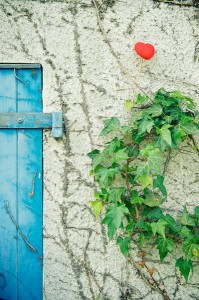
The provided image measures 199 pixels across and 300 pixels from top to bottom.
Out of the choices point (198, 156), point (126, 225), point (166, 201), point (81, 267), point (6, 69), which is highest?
point (6, 69)

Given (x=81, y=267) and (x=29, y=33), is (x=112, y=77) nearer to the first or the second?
(x=29, y=33)

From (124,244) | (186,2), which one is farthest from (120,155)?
(186,2)

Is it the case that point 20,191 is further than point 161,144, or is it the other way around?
point 20,191

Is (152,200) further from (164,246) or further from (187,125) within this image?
(187,125)

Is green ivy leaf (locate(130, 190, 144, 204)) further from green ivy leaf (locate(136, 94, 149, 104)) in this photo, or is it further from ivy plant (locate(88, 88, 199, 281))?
green ivy leaf (locate(136, 94, 149, 104))

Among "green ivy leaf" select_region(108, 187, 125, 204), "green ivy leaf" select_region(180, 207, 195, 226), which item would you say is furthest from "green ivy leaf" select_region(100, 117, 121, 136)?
"green ivy leaf" select_region(180, 207, 195, 226)

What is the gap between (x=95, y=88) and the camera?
2.15 metres

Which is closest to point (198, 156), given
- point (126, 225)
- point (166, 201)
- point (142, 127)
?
point (166, 201)

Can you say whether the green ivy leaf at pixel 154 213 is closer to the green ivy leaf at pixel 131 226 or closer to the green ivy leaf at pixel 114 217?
the green ivy leaf at pixel 131 226

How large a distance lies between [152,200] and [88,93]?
2.75ft

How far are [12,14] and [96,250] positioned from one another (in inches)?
67.6

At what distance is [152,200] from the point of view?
6.75ft

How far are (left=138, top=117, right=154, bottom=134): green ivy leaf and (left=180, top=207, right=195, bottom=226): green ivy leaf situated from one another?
0.61 m

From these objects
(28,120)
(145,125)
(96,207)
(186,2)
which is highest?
(186,2)
